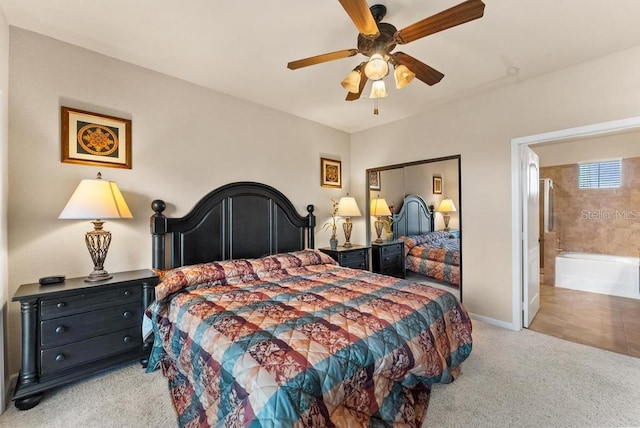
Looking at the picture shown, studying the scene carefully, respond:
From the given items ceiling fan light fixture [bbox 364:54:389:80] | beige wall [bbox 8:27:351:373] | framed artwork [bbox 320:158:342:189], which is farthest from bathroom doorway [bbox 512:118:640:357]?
beige wall [bbox 8:27:351:373]

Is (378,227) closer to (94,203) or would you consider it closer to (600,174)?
(94,203)

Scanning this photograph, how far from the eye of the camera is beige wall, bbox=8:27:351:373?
2.09 meters

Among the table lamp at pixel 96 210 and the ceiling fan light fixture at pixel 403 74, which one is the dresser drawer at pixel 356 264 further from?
the table lamp at pixel 96 210

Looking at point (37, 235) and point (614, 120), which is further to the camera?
point (614, 120)

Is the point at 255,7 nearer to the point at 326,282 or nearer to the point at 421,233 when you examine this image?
the point at 326,282

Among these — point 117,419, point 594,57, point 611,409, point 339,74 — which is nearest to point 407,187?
point 339,74

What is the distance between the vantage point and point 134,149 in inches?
102

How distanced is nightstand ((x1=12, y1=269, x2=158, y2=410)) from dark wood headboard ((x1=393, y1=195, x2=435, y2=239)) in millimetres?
3071

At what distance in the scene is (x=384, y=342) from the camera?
1508mm

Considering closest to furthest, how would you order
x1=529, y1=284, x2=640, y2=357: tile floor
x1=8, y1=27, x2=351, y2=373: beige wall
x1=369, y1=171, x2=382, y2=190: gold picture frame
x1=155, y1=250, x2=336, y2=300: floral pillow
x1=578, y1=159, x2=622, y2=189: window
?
1. x1=8, y1=27, x2=351, y2=373: beige wall
2. x1=155, y1=250, x2=336, y2=300: floral pillow
3. x1=529, y1=284, x2=640, y2=357: tile floor
4. x1=369, y1=171, x2=382, y2=190: gold picture frame
5. x1=578, y1=159, x2=622, y2=189: window

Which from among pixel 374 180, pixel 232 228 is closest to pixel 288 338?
pixel 232 228

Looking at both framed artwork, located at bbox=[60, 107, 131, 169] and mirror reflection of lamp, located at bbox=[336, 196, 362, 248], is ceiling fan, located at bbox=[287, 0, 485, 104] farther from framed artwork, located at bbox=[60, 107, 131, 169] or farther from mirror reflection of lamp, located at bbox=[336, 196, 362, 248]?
mirror reflection of lamp, located at bbox=[336, 196, 362, 248]

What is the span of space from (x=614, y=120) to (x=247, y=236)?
3.59 m

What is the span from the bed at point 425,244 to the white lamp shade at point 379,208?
16 cm
